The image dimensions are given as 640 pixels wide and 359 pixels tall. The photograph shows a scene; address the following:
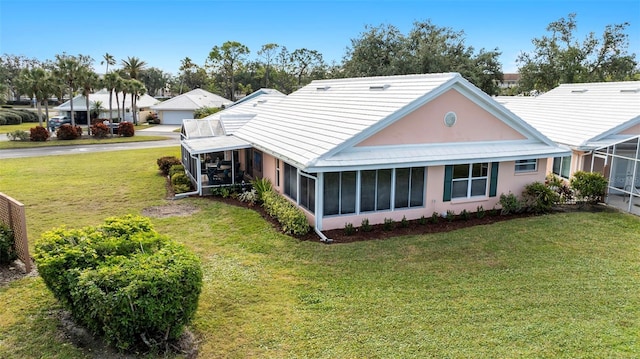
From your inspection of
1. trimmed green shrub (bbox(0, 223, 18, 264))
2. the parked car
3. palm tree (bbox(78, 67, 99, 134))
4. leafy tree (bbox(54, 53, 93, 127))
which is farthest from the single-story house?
the parked car

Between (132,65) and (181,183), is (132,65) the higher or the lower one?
the higher one

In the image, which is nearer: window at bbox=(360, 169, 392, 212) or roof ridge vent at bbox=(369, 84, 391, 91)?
window at bbox=(360, 169, 392, 212)

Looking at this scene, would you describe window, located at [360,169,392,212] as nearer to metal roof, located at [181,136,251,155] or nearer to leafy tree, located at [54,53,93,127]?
metal roof, located at [181,136,251,155]

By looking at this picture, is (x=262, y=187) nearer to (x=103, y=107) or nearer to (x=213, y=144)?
(x=213, y=144)

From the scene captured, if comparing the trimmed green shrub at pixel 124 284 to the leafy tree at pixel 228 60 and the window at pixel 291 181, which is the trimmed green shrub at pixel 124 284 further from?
the leafy tree at pixel 228 60

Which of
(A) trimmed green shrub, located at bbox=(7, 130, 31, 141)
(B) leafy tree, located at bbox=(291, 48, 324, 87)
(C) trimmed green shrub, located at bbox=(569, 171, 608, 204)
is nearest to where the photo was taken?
(C) trimmed green shrub, located at bbox=(569, 171, 608, 204)

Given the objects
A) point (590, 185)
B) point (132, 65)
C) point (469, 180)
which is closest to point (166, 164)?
point (469, 180)
